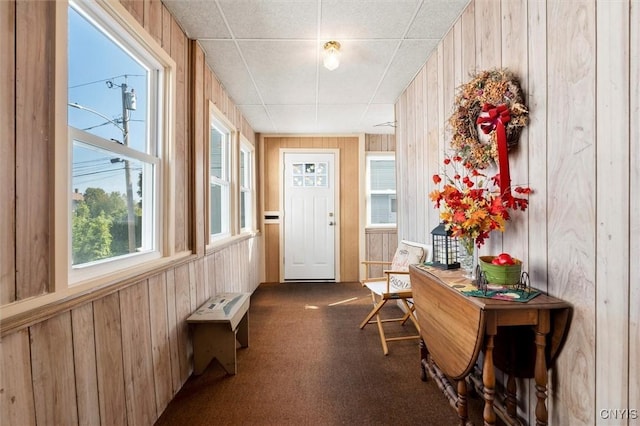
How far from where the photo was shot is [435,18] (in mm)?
1894

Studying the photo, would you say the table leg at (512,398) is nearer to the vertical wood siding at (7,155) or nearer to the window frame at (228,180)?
the vertical wood siding at (7,155)

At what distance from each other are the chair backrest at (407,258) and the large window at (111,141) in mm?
2022

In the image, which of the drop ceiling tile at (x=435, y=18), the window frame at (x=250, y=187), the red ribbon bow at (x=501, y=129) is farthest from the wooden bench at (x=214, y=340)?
the drop ceiling tile at (x=435, y=18)

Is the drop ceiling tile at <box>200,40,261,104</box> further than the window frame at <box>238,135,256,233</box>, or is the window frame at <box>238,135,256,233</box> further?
the window frame at <box>238,135,256,233</box>

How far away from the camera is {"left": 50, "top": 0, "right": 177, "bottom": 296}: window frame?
0.99 m

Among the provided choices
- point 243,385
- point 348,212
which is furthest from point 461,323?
point 348,212

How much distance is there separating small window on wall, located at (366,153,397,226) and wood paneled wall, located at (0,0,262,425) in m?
3.28

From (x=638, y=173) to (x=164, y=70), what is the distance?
2.28 metres

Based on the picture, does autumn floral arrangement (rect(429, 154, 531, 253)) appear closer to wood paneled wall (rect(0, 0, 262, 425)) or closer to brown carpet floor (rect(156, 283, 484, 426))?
brown carpet floor (rect(156, 283, 484, 426))

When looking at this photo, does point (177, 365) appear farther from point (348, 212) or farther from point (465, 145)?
point (348, 212)

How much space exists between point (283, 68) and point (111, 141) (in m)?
1.64

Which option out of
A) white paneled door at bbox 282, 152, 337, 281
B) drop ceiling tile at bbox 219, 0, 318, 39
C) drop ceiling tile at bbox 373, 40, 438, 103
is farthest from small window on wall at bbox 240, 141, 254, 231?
drop ceiling tile at bbox 219, 0, 318, 39

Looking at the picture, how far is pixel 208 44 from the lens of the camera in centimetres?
215

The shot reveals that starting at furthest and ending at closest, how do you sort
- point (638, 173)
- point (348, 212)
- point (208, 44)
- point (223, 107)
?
1. point (348, 212)
2. point (223, 107)
3. point (208, 44)
4. point (638, 173)
